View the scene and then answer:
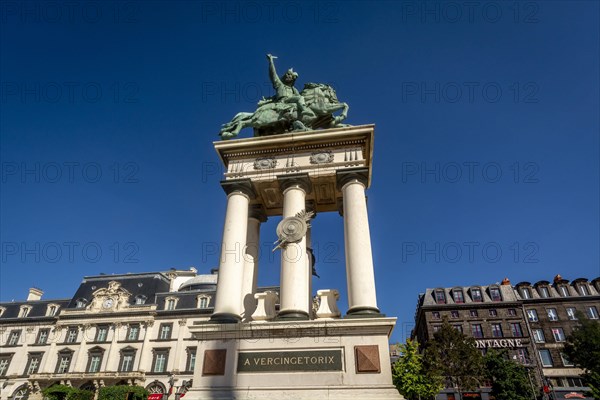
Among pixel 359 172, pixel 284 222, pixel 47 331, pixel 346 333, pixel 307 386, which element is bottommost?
pixel 307 386

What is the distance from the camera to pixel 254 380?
1114 cm

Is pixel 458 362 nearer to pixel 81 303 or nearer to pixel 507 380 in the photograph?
pixel 507 380

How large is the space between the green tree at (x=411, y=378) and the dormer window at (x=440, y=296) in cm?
2550

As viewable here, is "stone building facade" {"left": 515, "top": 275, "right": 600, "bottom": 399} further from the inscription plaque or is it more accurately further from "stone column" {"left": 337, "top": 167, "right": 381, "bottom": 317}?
the inscription plaque

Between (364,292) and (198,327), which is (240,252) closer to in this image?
(198,327)

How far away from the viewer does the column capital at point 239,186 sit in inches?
604

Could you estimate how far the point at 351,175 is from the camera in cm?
1470

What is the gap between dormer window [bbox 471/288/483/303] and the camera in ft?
194

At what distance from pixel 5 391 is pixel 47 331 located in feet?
28.5

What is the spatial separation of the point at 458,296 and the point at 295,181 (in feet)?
180

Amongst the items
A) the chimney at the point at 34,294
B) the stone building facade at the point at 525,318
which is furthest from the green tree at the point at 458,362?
the chimney at the point at 34,294

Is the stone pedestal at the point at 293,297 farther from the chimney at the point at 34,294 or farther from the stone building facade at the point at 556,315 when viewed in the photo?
the chimney at the point at 34,294

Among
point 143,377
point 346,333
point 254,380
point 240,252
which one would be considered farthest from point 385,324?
point 143,377

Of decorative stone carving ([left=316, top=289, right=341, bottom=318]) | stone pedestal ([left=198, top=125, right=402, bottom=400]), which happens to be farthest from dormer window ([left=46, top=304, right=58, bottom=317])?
decorative stone carving ([left=316, top=289, right=341, bottom=318])
